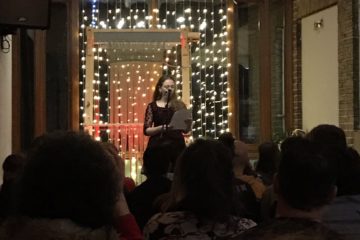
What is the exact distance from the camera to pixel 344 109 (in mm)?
7473

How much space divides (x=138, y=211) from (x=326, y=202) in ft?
4.36

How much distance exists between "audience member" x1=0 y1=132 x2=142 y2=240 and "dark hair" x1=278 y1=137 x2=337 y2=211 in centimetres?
69

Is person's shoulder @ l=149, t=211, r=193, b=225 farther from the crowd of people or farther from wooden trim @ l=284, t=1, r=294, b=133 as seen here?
wooden trim @ l=284, t=1, r=294, b=133

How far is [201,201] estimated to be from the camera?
6.94 ft

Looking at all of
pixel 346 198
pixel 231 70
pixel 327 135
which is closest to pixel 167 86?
pixel 231 70

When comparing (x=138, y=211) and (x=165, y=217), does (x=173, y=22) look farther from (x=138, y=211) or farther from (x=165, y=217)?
(x=165, y=217)

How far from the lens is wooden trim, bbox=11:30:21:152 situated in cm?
760

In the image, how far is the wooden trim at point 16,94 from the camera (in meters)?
7.60

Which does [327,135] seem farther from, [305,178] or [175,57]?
[175,57]

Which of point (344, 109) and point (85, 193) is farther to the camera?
point (344, 109)

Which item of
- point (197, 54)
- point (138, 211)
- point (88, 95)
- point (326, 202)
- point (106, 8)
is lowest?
point (138, 211)

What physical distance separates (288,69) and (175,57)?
1.75 m

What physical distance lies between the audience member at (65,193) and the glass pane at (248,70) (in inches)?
291

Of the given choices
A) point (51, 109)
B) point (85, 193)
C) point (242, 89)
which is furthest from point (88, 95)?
point (85, 193)
